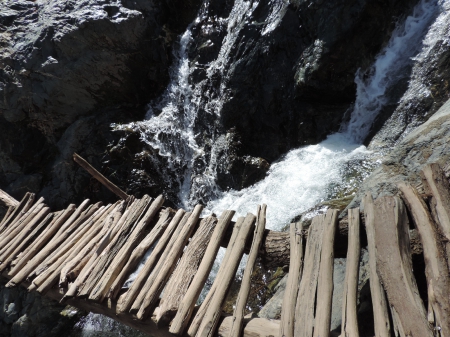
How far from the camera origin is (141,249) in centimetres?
333

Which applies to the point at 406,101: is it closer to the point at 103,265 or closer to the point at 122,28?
the point at 103,265

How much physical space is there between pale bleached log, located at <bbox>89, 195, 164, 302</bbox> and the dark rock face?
219 inches

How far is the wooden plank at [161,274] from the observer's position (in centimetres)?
260

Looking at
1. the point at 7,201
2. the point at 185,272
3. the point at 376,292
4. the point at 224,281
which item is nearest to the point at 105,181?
the point at 7,201

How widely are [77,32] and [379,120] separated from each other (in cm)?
783

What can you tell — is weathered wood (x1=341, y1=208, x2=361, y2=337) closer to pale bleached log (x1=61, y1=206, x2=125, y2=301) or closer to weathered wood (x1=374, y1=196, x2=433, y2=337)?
weathered wood (x1=374, y1=196, x2=433, y2=337)

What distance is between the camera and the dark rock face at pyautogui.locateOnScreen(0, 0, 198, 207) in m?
8.65

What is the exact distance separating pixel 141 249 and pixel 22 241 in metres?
2.52

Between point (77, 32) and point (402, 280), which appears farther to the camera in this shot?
point (77, 32)

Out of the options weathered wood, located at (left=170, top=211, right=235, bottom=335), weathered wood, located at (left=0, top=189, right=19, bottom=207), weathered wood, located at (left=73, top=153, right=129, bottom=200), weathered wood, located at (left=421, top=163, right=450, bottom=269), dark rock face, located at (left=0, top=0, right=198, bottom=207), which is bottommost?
weathered wood, located at (left=170, top=211, right=235, bottom=335)

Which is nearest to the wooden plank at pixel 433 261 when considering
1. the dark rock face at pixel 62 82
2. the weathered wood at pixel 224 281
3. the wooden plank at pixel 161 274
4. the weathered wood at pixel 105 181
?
the weathered wood at pixel 224 281

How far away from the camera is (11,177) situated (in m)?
8.98

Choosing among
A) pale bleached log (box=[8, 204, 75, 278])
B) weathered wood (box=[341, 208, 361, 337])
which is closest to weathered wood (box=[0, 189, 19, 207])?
pale bleached log (box=[8, 204, 75, 278])

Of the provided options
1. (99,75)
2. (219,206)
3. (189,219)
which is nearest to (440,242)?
(189,219)
